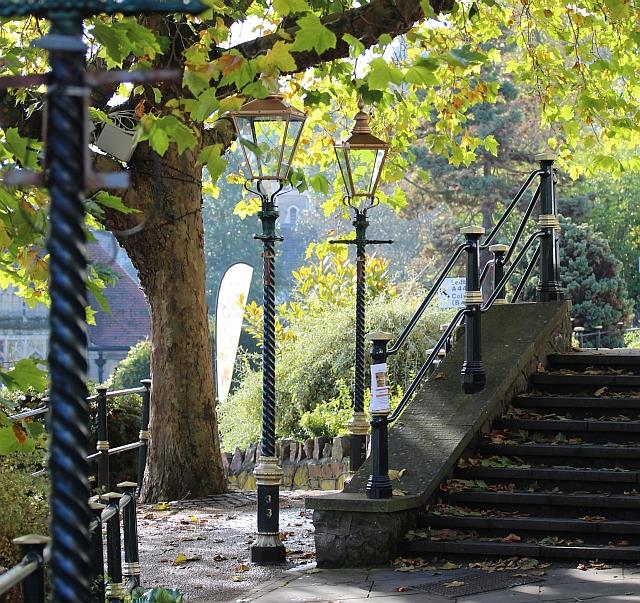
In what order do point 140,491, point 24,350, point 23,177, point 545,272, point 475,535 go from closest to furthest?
point 23,177 < point 475,535 < point 545,272 < point 140,491 < point 24,350

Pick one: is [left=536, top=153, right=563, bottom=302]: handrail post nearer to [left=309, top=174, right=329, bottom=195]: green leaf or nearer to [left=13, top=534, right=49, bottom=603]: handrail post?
[left=309, top=174, right=329, bottom=195]: green leaf

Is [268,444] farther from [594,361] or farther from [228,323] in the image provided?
[228,323]

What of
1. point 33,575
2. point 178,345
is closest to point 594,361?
point 178,345

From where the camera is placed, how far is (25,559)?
375 cm

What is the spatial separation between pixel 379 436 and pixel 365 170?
338 cm

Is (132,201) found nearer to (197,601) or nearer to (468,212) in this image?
(197,601)

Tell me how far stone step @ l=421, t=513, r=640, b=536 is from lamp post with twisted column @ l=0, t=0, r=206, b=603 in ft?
22.6

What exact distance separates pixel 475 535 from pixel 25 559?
5.38 meters

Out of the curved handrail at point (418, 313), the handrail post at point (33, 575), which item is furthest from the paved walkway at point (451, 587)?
the handrail post at point (33, 575)

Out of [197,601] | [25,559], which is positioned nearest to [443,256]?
[197,601]

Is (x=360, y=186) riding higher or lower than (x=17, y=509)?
higher

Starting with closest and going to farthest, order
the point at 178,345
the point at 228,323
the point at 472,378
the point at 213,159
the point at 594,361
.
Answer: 1. the point at 213,159
2. the point at 472,378
3. the point at 594,361
4. the point at 178,345
5. the point at 228,323

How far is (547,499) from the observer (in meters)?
8.84

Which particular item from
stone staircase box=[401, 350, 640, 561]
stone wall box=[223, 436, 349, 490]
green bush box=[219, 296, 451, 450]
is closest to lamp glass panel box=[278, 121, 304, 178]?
A: stone staircase box=[401, 350, 640, 561]
